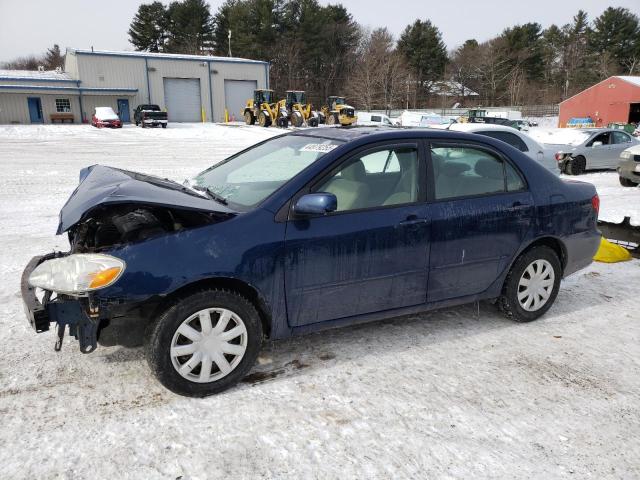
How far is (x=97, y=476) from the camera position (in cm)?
239

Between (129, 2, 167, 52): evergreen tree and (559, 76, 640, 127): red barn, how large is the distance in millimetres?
51913

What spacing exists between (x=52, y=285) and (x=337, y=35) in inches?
2774

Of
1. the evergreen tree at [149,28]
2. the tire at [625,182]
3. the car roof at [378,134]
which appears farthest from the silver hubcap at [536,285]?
→ the evergreen tree at [149,28]

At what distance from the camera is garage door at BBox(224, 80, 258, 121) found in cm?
4603

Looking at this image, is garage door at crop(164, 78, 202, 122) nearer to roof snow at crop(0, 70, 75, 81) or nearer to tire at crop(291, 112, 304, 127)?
roof snow at crop(0, 70, 75, 81)

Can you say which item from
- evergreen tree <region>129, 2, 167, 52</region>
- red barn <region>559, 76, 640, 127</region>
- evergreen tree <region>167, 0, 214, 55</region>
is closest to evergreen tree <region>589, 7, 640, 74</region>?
red barn <region>559, 76, 640, 127</region>

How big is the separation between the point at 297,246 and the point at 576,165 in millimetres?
13742

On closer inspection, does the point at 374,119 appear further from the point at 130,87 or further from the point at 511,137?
the point at 511,137

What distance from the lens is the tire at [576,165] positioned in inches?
569

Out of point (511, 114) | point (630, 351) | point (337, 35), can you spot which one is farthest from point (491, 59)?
point (630, 351)

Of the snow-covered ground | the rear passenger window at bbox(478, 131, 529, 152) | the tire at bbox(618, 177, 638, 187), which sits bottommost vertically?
the snow-covered ground

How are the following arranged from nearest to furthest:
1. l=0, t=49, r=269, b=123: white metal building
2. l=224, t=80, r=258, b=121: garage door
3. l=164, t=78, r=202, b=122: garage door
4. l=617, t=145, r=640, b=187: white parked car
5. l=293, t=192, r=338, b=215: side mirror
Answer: l=293, t=192, r=338, b=215: side mirror
l=617, t=145, r=640, b=187: white parked car
l=0, t=49, r=269, b=123: white metal building
l=164, t=78, r=202, b=122: garage door
l=224, t=80, r=258, b=121: garage door

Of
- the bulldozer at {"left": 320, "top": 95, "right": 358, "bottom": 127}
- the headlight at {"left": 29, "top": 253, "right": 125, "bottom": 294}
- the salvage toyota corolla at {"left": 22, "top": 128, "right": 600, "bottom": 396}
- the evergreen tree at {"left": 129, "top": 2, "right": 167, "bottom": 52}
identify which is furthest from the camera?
Result: the evergreen tree at {"left": 129, "top": 2, "right": 167, "bottom": 52}

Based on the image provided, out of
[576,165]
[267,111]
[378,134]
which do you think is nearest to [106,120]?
[267,111]
